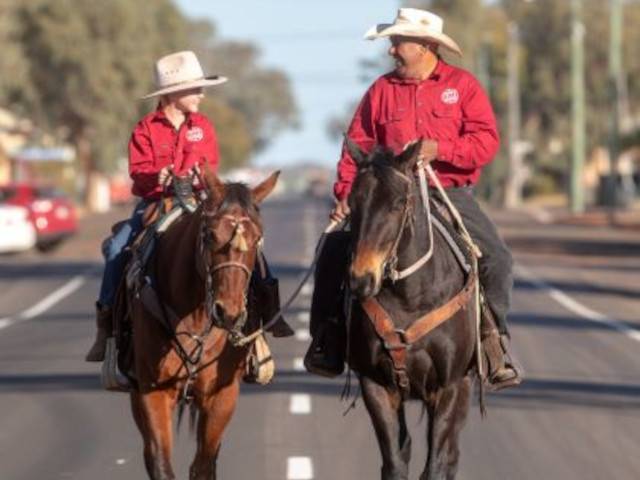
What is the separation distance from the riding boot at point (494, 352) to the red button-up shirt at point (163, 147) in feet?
5.83

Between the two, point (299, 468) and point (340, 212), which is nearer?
point (340, 212)

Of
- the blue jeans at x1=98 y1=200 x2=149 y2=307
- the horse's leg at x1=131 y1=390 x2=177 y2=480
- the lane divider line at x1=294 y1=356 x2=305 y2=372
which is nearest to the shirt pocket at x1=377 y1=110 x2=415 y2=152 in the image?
the blue jeans at x1=98 y1=200 x2=149 y2=307

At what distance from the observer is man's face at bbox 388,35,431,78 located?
12.1 metres

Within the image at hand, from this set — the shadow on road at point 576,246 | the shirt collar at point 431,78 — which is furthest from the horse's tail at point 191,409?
the shadow on road at point 576,246

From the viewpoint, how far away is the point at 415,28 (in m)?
12.0

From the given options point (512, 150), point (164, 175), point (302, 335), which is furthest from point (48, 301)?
point (512, 150)

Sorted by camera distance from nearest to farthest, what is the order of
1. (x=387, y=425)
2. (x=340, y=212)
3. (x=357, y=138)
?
1. (x=387, y=425)
2. (x=340, y=212)
3. (x=357, y=138)

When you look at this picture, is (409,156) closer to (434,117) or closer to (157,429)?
Result: (434,117)

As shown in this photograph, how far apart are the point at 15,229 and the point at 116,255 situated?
1440 inches

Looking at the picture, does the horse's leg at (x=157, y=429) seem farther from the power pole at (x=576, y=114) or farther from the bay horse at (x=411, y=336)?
the power pole at (x=576, y=114)

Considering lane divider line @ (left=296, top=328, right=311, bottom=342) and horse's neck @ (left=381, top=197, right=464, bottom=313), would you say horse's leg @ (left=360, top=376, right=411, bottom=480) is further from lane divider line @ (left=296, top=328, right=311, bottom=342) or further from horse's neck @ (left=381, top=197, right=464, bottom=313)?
lane divider line @ (left=296, top=328, right=311, bottom=342)

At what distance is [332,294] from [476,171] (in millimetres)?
1083

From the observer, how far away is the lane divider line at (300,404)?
57.8 ft

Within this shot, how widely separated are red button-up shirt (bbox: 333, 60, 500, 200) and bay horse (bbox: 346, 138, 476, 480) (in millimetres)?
658
